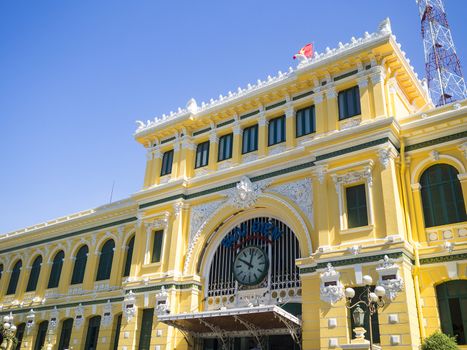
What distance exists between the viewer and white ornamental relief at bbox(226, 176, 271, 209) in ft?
79.2

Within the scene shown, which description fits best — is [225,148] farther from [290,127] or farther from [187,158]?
[290,127]

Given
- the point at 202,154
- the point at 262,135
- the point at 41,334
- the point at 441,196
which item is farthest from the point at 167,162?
the point at 441,196

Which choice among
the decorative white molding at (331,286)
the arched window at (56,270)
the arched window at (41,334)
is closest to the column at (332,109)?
the decorative white molding at (331,286)

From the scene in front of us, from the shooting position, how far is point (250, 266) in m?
23.4

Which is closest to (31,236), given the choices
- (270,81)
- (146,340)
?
Answer: (146,340)

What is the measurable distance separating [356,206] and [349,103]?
5294mm

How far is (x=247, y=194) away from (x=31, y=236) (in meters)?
21.4

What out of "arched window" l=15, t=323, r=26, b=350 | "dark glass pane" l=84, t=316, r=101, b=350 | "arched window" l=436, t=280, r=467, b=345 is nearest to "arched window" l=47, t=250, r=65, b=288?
"arched window" l=15, t=323, r=26, b=350

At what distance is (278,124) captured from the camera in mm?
25531

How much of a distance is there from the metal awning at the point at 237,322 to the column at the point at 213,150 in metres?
8.62

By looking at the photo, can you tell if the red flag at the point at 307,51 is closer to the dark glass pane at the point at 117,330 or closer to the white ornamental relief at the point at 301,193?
the white ornamental relief at the point at 301,193

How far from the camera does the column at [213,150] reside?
1067 inches

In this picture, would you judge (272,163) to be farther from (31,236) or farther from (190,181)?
(31,236)

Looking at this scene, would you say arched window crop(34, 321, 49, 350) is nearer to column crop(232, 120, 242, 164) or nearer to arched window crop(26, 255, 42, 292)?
arched window crop(26, 255, 42, 292)
